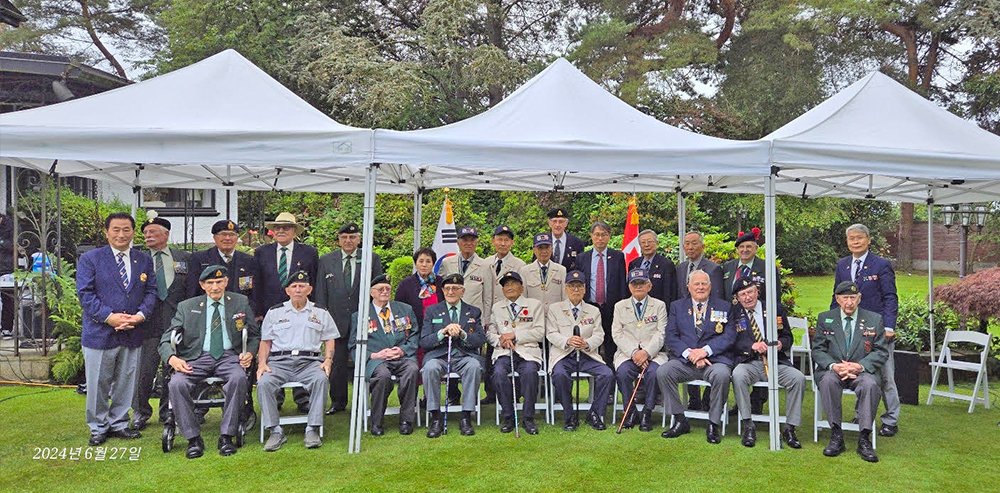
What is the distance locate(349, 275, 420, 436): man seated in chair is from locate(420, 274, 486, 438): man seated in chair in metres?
0.11

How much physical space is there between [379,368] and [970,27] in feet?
49.3

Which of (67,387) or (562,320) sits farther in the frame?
(67,387)

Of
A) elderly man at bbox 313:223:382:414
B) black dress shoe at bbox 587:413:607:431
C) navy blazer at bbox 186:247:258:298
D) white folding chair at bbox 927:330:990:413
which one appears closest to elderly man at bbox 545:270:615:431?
black dress shoe at bbox 587:413:607:431

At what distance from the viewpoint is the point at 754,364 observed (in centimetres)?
557

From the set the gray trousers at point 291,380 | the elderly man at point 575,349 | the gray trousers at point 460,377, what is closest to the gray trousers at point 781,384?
the elderly man at point 575,349

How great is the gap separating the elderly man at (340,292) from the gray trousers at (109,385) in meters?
1.45

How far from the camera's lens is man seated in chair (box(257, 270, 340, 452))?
5.21 meters

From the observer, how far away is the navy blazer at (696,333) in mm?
5625

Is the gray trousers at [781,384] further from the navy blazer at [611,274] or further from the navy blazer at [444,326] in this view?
the navy blazer at [444,326]

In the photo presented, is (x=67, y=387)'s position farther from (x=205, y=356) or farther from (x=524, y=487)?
(x=524, y=487)

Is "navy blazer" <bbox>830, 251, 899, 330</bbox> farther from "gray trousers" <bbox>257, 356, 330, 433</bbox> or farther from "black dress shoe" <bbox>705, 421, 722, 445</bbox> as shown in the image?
"gray trousers" <bbox>257, 356, 330, 433</bbox>

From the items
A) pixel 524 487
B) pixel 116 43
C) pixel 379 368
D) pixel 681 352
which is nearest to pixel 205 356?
pixel 379 368

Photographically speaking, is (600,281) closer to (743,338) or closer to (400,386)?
(743,338)

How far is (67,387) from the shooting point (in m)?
7.02
